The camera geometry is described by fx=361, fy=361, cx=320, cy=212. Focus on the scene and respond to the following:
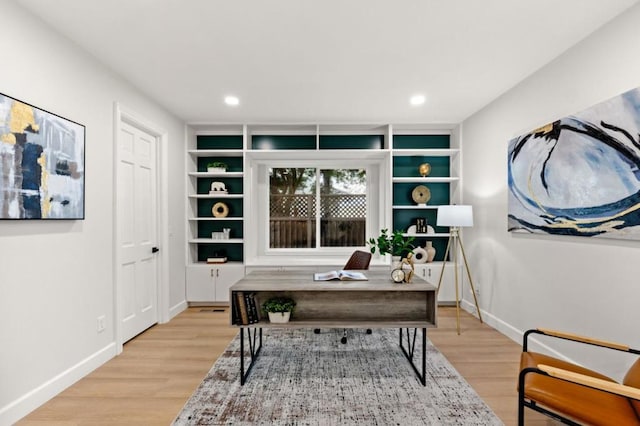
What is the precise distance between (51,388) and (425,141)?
4.85 metres

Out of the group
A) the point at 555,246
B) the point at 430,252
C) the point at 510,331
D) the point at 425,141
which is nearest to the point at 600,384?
the point at 555,246

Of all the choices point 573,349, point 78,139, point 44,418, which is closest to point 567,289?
point 573,349

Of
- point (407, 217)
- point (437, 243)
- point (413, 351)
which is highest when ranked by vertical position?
point (407, 217)

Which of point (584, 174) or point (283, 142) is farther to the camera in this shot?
point (283, 142)

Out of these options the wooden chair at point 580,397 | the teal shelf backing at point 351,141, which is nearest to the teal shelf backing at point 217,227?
the teal shelf backing at point 351,141

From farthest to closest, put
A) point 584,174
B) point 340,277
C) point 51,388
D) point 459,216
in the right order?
point 459,216, point 340,277, point 584,174, point 51,388

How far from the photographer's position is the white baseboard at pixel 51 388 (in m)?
2.12

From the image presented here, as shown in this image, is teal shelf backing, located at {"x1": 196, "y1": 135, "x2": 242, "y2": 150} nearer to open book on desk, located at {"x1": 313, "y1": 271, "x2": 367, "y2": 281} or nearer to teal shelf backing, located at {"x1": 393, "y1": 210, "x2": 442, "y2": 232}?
teal shelf backing, located at {"x1": 393, "y1": 210, "x2": 442, "y2": 232}

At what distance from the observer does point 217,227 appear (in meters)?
5.17

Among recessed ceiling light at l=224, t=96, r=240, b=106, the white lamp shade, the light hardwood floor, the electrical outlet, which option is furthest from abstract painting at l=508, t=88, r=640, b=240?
the electrical outlet

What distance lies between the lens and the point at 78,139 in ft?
8.82

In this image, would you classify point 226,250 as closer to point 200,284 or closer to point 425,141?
point 200,284

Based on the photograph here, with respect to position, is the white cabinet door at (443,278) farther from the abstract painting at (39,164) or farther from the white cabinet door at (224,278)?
the abstract painting at (39,164)

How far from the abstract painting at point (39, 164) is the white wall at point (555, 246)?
3721 mm
